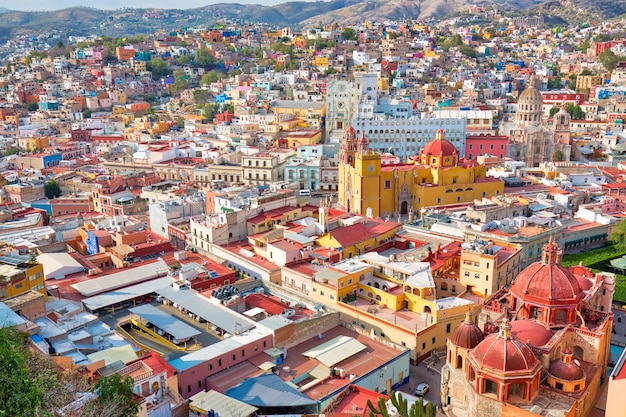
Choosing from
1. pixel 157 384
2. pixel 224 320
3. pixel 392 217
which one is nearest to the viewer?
pixel 157 384

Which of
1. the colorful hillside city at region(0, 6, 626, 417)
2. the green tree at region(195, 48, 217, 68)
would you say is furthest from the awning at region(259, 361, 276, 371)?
the green tree at region(195, 48, 217, 68)

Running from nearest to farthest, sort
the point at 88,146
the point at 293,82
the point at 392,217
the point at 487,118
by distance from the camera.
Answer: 1. the point at 392,217
2. the point at 487,118
3. the point at 88,146
4. the point at 293,82

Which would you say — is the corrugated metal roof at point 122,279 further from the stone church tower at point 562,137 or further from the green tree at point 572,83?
the green tree at point 572,83

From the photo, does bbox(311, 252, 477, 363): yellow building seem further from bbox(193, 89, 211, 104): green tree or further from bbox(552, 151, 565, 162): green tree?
bbox(193, 89, 211, 104): green tree

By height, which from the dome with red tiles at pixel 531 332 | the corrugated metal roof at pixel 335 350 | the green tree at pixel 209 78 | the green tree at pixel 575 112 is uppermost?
the green tree at pixel 209 78

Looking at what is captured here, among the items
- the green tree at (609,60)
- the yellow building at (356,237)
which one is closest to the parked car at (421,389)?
the yellow building at (356,237)

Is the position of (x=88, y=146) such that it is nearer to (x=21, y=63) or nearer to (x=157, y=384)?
(x=157, y=384)

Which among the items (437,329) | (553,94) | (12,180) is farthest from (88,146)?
(553,94)

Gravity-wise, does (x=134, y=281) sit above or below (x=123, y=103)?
below
